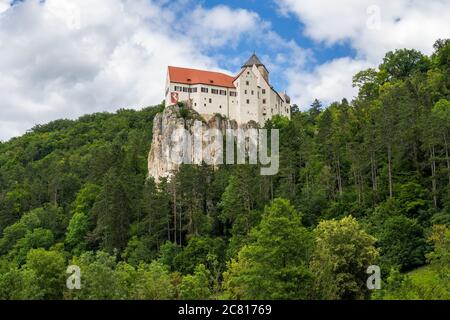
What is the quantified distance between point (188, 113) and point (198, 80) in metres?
7.10

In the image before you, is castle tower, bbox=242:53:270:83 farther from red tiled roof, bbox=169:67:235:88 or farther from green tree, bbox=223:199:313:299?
green tree, bbox=223:199:313:299

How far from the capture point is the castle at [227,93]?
91062 mm

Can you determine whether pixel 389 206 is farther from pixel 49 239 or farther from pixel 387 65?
pixel 387 65

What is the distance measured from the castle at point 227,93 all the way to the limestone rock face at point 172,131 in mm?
2535

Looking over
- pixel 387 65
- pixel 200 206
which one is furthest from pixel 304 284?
pixel 387 65

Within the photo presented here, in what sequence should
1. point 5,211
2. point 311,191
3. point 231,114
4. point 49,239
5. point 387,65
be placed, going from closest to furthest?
point 311,191, point 49,239, point 5,211, point 231,114, point 387,65

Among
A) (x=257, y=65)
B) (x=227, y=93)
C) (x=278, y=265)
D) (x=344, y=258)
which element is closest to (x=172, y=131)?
(x=227, y=93)

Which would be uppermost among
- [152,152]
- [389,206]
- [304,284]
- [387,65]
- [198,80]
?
[387,65]

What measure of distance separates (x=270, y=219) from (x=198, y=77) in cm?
6275

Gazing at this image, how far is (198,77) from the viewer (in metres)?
92.8

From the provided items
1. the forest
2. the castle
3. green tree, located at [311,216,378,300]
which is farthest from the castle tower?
green tree, located at [311,216,378,300]

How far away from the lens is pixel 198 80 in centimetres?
9188

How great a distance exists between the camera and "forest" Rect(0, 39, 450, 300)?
31.9 metres

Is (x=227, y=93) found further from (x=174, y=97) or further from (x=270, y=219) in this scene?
(x=270, y=219)
